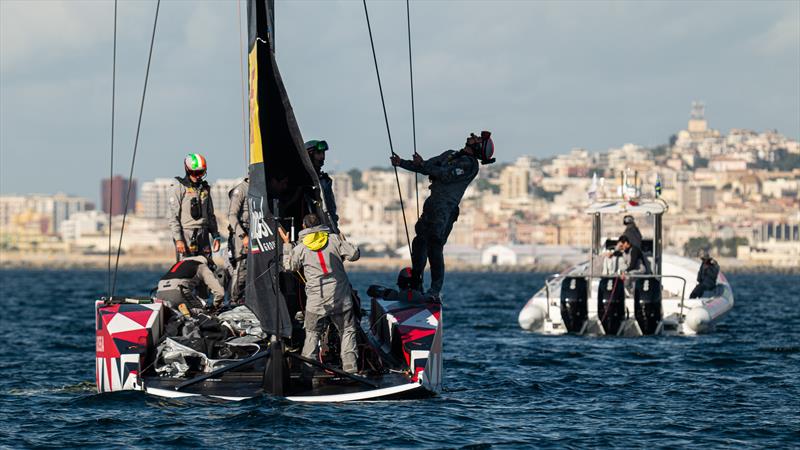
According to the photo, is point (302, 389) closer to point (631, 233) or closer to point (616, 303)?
point (616, 303)

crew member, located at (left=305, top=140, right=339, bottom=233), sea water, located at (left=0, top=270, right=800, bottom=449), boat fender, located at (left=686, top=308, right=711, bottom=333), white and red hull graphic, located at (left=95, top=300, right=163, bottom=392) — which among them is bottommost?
sea water, located at (left=0, top=270, right=800, bottom=449)

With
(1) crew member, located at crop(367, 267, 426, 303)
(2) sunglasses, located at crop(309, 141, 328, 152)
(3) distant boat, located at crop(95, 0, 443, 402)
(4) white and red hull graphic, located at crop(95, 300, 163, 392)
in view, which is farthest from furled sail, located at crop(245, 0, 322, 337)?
(1) crew member, located at crop(367, 267, 426, 303)

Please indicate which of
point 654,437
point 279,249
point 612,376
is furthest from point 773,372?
point 279,249

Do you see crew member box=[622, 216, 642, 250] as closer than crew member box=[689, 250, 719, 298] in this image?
Yes

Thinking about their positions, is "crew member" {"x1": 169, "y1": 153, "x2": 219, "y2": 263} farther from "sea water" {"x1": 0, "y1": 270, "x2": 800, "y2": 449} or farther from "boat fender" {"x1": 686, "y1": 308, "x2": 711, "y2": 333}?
"boat fender" {"x1": 686, "y1": 308, "x2": 711, "y2": 333}

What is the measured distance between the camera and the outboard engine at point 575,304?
82.8 feet

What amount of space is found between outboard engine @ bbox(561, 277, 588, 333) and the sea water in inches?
138

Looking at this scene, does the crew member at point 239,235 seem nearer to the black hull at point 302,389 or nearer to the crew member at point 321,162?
the crew member at point 321,162

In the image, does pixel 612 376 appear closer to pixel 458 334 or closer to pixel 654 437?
pixel 654 437

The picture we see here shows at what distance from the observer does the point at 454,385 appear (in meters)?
15.8

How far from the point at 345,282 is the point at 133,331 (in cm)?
208

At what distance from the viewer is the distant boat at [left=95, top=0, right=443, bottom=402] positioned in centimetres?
1249

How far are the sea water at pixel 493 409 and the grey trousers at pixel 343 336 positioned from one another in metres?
0.45

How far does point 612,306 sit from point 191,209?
35.4ft
